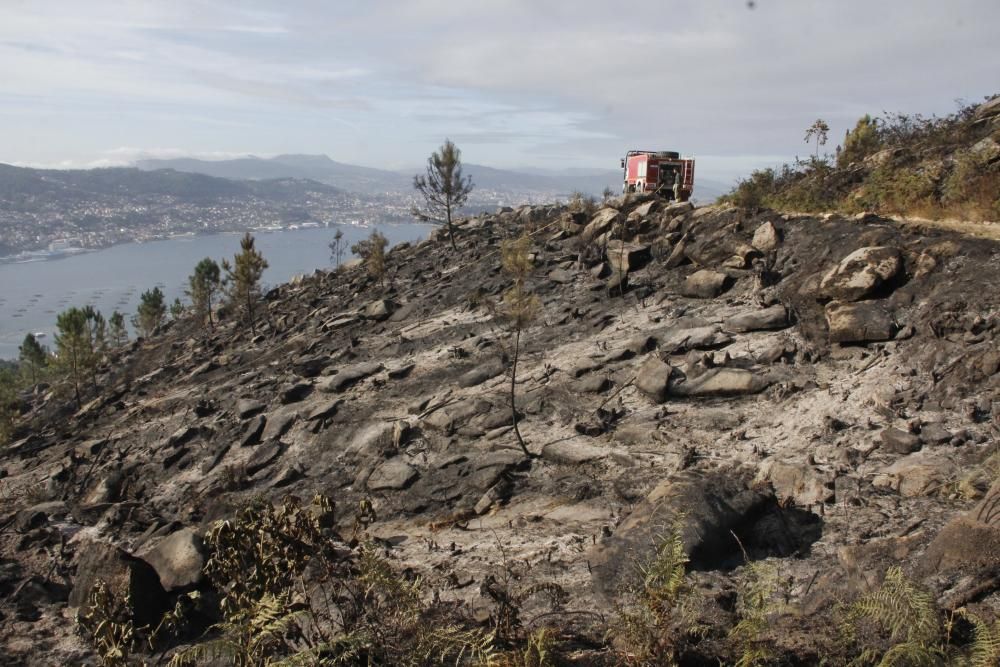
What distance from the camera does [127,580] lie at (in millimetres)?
7074

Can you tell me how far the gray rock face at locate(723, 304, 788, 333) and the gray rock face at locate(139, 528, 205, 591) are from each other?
10868 mm

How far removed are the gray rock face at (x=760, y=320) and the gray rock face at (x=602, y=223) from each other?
972 cm

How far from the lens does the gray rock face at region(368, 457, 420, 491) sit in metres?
11.1

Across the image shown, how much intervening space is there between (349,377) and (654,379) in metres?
9.09

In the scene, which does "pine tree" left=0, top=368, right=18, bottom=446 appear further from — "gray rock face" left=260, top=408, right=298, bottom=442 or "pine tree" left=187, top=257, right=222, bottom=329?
"gray rock face" left=260, top=408, right=298, bottom=442

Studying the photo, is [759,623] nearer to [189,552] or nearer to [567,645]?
[567,645]

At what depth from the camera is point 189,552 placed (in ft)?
25.9

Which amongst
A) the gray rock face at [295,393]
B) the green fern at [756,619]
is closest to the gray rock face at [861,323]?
the green fern at [756,619]

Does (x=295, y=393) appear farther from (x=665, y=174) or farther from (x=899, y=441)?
(x=665, y=174)

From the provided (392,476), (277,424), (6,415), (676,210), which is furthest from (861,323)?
(6,415)

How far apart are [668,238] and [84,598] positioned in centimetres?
1742

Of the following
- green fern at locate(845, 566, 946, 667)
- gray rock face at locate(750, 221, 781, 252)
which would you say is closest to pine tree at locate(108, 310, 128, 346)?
gray rock face at locate(750, 221, 781, 252)

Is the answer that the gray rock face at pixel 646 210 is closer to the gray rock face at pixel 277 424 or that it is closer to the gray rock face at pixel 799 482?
the gray rock face at pixel 277 424

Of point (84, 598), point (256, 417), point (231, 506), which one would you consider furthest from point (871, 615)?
point (256, 417)
